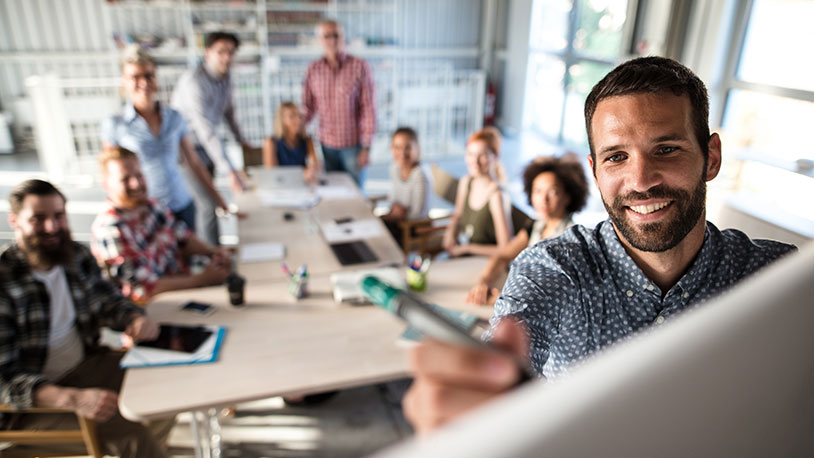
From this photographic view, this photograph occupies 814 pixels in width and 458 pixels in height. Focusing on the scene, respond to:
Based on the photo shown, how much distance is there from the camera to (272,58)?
7145 mm

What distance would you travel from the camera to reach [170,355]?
179cm

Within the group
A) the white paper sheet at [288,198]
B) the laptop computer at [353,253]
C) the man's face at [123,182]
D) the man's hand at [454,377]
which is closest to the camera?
the man's hand at [454,377]

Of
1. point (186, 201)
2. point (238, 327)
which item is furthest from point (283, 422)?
point (186, 201)

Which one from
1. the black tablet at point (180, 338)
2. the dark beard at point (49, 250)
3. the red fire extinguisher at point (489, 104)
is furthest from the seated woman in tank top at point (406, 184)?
the red fire extinguisher at point (489, 104)

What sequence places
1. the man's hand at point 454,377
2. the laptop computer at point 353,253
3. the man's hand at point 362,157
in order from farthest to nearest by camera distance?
the man's hand at point 362,157
the laptop computer at point 353,253
the man's hand at point 454,377

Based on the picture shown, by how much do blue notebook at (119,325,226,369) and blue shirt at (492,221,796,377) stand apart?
1.28 m

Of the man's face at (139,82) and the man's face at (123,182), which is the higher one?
the man's face at (139,82)

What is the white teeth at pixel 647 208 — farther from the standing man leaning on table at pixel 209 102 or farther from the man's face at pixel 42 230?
the standing man leaning on table at pixel 209 102

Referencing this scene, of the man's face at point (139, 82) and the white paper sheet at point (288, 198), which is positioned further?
the white paper sheet at point (288, 198)

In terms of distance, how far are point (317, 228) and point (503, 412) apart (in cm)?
280

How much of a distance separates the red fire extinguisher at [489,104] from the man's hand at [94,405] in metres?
6.95

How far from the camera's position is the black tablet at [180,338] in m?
1.83

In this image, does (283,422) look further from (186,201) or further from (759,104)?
(759,104)

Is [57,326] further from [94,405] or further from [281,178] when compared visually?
[281,178]
